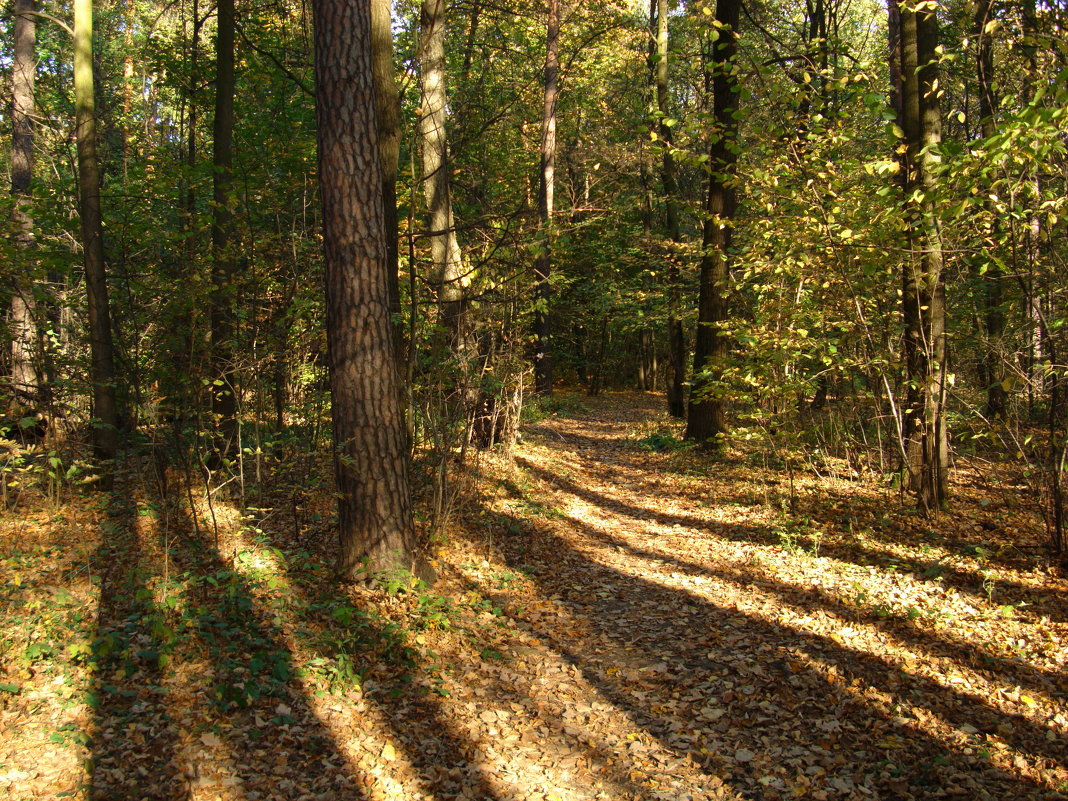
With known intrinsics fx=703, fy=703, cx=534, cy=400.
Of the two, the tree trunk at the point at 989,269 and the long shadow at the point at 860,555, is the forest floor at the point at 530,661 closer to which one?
the long shadow at the point at 860,555

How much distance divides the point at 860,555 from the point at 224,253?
7.39 m

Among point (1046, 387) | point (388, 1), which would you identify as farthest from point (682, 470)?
point (388, 1)

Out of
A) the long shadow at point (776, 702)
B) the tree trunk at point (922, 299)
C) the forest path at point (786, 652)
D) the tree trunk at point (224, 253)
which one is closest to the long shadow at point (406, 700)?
the forest path at point (786, 652)

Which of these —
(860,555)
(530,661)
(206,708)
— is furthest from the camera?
(860,555)

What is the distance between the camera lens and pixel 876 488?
8695 mm

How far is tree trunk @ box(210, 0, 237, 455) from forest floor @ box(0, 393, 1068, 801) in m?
1.14

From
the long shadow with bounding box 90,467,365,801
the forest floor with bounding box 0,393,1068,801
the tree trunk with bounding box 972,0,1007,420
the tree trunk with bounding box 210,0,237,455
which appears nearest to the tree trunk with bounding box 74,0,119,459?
the tree trunk with bounding box 210,0,237,455

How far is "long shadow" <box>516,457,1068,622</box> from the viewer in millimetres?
5547

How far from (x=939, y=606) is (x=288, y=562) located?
5.41 meters

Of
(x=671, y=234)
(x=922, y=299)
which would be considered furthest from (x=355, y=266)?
(x=671, y=234)

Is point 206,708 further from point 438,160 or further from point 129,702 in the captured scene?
point 438,160

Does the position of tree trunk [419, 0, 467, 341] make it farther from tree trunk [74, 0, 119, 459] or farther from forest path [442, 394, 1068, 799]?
tree trunk [74, 0, 119, 459]

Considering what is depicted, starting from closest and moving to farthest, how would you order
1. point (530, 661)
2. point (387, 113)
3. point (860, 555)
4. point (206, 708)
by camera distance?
1. point (206, 708)
2. point (530, 661)
3. point (387, 113)
4. point (860, 555)

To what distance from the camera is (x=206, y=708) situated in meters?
4.15
